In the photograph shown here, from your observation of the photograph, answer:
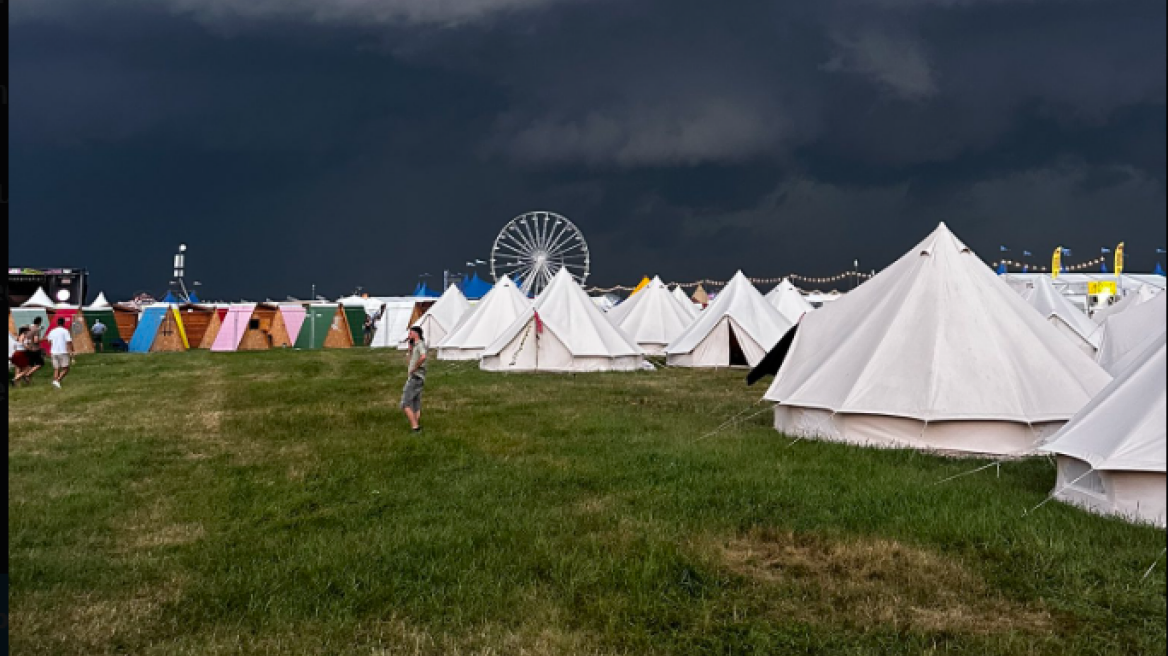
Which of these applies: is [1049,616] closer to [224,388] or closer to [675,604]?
[675,604]

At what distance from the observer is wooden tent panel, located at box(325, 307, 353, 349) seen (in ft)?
135

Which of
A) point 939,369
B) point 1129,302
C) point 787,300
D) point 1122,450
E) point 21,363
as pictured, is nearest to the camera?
point 1122,450

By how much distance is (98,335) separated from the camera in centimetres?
3653

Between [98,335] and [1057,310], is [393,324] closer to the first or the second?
[98,335]

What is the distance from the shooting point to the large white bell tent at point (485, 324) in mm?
27672

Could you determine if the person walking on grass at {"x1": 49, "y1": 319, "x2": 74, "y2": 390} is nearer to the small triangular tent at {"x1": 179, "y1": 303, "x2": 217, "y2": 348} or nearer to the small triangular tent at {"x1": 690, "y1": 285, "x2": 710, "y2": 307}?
the small triangular tent at {"x1": 179, "y1": 303, "x2": 217, "y2": 348}

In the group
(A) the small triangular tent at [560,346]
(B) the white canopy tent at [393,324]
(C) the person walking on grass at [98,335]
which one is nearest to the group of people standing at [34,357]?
(A) the small triangular tent at [560,346]

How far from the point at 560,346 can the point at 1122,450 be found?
54.7ft

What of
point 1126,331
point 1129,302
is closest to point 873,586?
point 1126,331

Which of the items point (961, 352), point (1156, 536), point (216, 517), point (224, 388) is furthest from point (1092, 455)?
point (224, 388)

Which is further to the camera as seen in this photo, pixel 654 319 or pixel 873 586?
pixel 654 319

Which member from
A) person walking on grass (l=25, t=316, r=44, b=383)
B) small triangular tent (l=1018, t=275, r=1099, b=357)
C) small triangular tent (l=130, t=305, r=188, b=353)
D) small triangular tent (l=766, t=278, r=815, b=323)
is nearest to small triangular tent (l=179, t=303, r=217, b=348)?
small triangular tent (l=130, t=305, r=188, b=353)

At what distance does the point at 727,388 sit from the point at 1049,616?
13108 millimetres

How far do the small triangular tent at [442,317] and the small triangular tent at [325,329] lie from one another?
6392 millimetres
